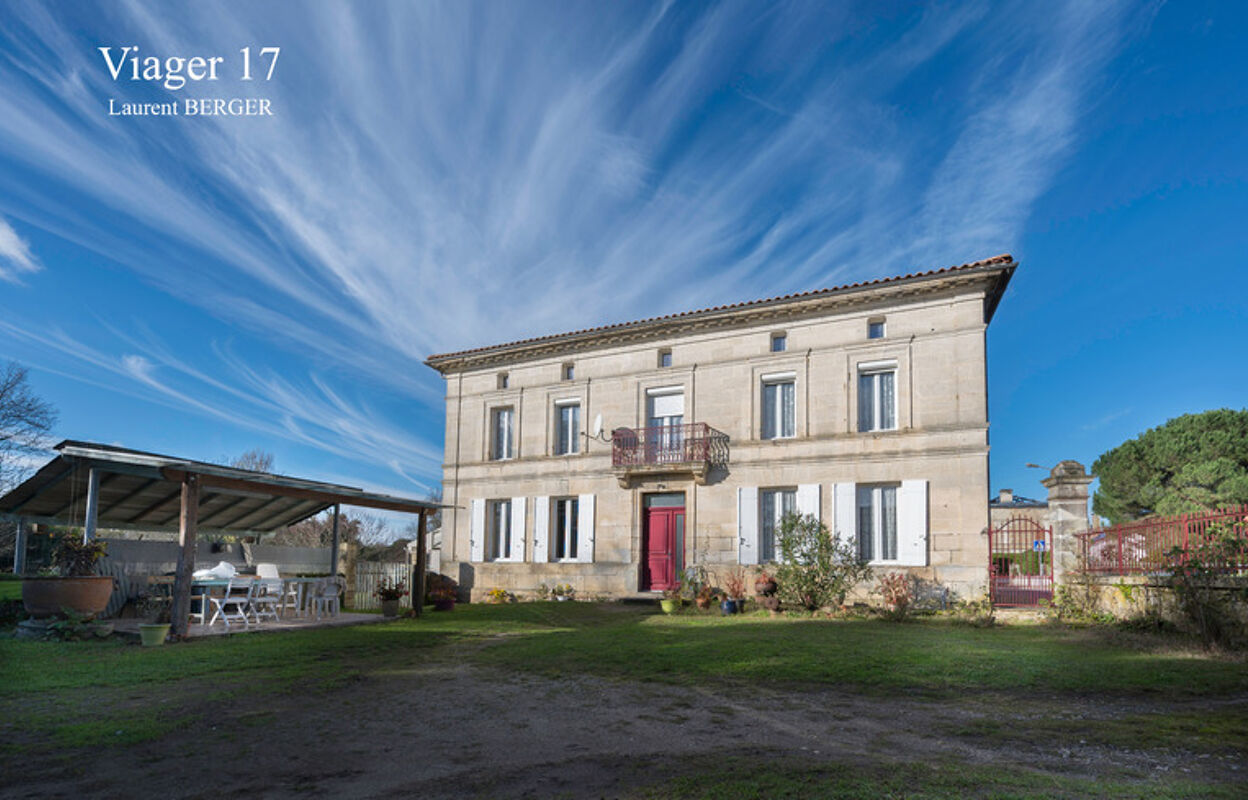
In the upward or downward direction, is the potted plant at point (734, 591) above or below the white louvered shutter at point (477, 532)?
below

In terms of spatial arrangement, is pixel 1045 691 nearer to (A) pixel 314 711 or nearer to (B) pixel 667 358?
(A) pixel 314 711

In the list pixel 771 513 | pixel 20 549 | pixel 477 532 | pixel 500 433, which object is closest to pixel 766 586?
pixel 771 513

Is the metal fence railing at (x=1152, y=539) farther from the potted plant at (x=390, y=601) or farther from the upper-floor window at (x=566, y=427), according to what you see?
the potted plant at (x=390, y=601)

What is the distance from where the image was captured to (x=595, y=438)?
18.7m

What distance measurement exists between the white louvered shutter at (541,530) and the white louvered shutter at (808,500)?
641 cm

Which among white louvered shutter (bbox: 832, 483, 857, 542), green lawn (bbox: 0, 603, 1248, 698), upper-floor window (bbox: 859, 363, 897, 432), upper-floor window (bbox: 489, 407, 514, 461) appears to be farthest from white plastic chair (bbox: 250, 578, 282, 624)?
upper-floor window (bbox: 859, 363, 897, 432)

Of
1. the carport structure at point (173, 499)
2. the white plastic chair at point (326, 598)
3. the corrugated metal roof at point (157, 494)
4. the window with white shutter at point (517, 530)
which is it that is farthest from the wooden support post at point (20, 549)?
the window with white shutter at point (517, 530)

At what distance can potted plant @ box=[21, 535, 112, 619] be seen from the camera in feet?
32.0

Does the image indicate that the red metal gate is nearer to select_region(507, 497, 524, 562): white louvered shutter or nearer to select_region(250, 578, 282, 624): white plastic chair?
select_region(507, 497, 524, 562): white louvered shutter

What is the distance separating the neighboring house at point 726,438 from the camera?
14.8 m

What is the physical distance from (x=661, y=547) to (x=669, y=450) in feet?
7.49

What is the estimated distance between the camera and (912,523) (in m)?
14.8

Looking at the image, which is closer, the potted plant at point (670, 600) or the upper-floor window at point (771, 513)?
the potted plant at point (670, 600)

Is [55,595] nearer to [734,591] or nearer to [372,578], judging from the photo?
[372,578]
